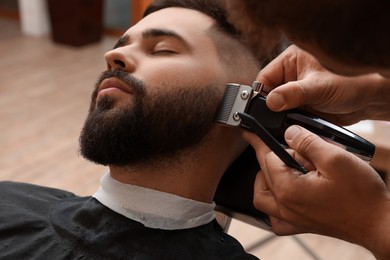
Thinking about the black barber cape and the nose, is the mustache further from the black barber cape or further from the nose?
the black barber cape

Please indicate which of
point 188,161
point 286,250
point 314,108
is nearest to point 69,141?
point 286,250

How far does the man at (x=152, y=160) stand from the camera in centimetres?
108

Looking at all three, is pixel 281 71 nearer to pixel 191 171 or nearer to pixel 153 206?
pixel 191 171

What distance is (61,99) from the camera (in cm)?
337

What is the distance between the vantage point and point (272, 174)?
0.95 m

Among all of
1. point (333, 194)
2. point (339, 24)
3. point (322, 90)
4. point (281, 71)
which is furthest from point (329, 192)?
point (339, 24)

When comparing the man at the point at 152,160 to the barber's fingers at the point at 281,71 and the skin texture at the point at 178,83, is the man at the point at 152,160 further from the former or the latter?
the barber's fingers at the point at 281,71

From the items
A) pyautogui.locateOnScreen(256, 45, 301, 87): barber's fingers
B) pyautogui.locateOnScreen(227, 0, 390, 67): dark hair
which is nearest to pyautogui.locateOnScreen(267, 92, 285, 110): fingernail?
pyautogui.locateOnScreen(256, 45, 301, 87): barber's fingers

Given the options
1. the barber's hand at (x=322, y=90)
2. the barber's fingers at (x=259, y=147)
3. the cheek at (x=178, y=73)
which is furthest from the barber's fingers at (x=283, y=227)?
the cheek at (x=178, y=73)

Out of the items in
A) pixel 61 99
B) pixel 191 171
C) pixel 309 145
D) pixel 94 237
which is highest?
pixel 309 145

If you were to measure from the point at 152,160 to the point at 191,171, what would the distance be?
0.30 feet

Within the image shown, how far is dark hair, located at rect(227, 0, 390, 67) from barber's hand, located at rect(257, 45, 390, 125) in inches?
18.6

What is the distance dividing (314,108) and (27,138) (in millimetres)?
2098

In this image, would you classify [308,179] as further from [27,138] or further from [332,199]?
[27,138]
